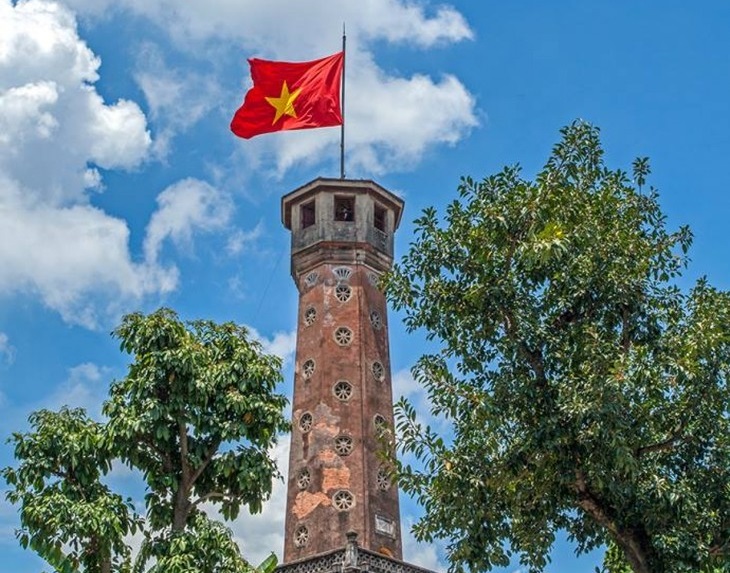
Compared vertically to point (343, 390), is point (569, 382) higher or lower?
lower

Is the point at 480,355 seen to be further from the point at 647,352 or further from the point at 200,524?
the point at 200,524

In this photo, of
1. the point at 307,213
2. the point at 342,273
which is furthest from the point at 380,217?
the point at 342,273

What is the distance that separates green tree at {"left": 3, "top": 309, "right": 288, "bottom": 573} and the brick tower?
11.5 m

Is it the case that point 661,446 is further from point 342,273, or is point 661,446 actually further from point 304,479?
point 342,273

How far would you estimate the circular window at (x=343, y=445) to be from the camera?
105 feet

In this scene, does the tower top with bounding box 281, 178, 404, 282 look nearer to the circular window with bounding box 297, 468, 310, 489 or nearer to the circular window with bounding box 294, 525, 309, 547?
the circular window with bounding box 297, 468, 310, 489

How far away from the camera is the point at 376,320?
3519 centimetres

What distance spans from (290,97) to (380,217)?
7.60 meters

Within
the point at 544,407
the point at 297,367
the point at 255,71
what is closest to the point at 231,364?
the point at 544,407

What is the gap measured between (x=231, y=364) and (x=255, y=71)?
14.4 m

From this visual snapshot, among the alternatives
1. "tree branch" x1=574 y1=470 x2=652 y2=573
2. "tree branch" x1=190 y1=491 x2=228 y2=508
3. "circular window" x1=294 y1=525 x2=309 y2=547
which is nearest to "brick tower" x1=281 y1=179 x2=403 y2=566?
"circular window" x1=294 y1=525 x2=309 y2=547

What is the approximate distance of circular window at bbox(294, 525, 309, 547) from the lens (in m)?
31.1

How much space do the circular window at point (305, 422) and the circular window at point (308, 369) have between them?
136 centimetres

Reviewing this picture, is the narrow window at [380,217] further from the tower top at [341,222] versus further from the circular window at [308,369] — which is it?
the circular window at [308,369]
